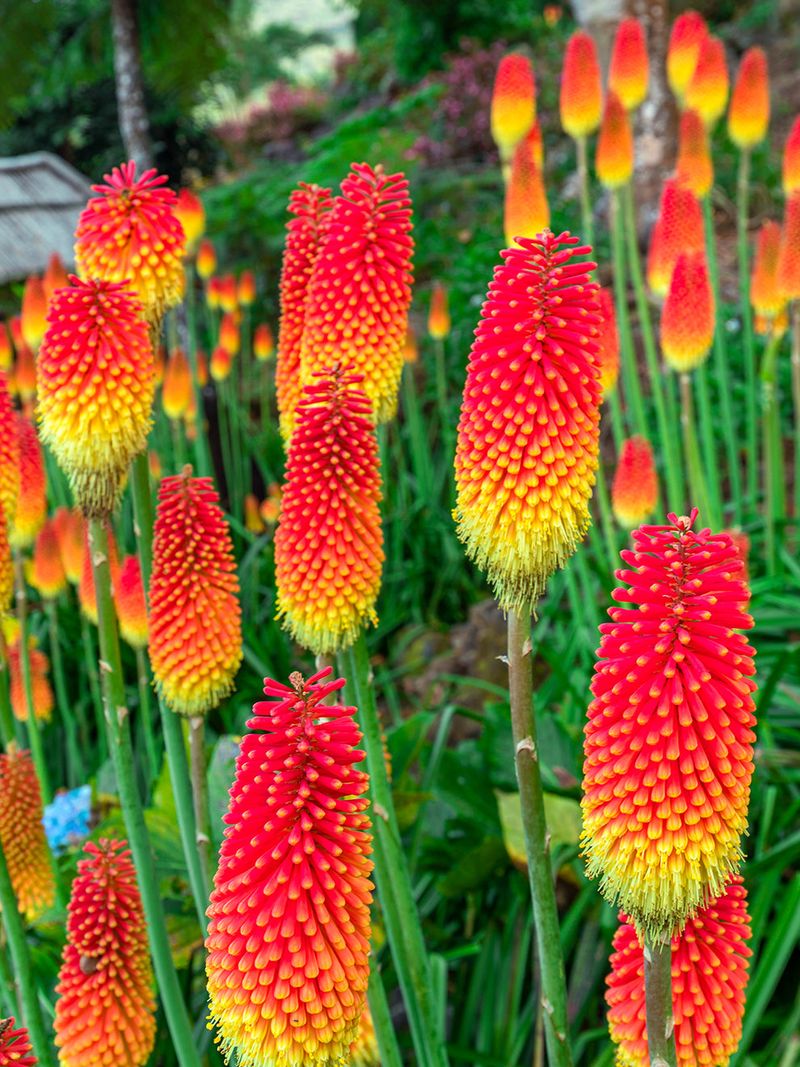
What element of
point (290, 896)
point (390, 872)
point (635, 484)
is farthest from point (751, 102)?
point (290, 896)

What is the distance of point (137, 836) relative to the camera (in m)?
2.27

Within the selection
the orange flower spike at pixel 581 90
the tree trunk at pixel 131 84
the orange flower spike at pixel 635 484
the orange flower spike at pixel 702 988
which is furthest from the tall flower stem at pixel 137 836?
the tree trunk at pixel 131 84

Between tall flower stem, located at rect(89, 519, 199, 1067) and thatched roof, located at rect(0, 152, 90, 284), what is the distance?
18.2 ft

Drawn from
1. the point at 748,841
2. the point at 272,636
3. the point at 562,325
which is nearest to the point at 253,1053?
the point at 562,325

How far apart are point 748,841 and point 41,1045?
2359 mm

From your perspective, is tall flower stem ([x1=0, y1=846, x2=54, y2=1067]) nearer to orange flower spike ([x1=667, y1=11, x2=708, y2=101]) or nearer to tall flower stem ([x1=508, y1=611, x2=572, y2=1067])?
tall flower stem ([x1=508, y1=611, x2=572, y2=1067])

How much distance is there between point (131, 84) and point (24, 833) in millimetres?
8639

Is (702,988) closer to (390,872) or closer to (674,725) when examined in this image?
(674,725)

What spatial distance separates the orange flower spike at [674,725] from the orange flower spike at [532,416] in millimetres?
258

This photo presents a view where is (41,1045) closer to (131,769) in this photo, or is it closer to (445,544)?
(131,769)

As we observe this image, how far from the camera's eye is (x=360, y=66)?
20.8 meters

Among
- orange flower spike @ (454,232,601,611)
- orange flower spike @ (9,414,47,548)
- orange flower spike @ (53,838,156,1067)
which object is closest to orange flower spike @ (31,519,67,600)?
orange flower spike @ (9,414,47,548)

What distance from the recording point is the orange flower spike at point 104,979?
2.12 meters

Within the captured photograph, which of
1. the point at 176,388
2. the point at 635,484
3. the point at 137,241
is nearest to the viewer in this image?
the point at 137,241
